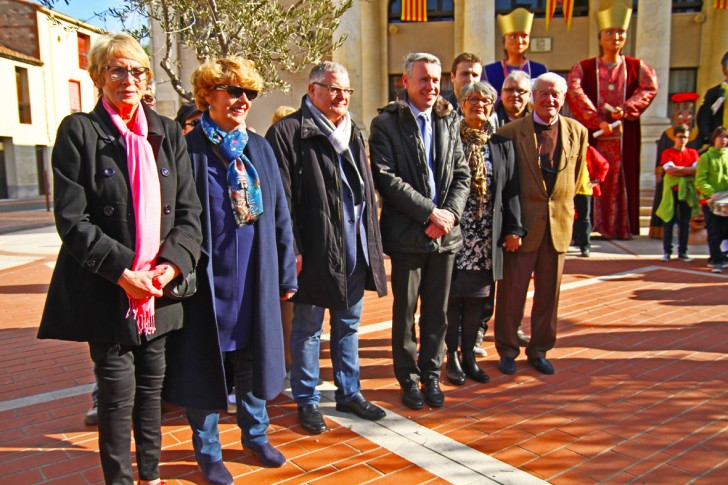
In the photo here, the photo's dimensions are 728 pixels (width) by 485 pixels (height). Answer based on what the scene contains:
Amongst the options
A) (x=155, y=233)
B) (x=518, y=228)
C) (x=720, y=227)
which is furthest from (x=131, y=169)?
(x=720, y=227)

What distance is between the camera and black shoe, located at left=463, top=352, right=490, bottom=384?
14.0 ft

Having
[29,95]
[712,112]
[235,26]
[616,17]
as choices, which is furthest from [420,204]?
[29,95]

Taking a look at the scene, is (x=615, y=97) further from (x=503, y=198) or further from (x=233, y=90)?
(x=233, y=90)

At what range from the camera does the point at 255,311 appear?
2.94 metres

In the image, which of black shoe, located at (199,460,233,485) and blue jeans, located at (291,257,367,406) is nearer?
black shoe, located at (199,460,233,485)

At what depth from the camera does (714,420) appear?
3607 mm

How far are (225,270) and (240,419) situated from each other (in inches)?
32.9

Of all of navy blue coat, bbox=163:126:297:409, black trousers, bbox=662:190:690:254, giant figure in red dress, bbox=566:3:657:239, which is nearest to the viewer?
navy blue coat, bbox=163:126:297:409

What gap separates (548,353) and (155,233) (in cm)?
348

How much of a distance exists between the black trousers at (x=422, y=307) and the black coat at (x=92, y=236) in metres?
1.61

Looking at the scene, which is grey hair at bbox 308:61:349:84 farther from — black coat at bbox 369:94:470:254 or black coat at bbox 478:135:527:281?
black coat at bbox 478:135:527:281

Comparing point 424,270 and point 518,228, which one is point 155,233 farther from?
point 518,228

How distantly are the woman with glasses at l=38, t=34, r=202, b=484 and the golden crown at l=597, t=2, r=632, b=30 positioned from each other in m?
8.20

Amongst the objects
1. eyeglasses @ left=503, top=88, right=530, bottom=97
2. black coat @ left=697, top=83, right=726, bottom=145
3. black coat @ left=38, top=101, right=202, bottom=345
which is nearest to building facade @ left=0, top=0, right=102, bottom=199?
black coat @ left=697, top=83, right=726, bottom=145
